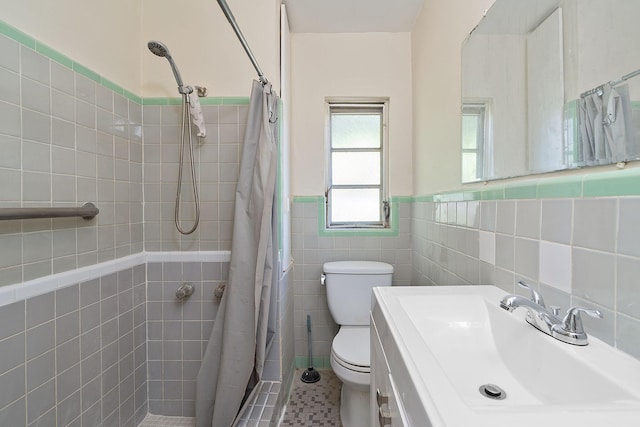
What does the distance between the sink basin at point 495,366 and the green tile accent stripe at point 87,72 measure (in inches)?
49.4

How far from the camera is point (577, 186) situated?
0.64 metres

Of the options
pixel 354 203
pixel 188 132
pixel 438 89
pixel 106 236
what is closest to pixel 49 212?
pixel 106 236

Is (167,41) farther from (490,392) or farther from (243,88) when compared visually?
(490,392)

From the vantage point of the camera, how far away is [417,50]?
1.81 m

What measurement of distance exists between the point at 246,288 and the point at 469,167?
3.74 ft

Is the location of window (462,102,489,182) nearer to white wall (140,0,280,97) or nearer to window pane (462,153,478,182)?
window pane (462,153,478,182)

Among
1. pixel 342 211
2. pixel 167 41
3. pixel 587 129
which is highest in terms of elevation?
pixel 167 41

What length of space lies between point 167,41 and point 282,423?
217cm

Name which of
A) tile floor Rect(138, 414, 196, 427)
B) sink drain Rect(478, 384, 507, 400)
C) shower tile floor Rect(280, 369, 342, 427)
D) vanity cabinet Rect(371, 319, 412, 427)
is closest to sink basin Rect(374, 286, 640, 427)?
sink drain Rect(478, 384, 507, 400)

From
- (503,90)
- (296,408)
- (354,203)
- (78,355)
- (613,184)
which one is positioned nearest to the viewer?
(613,184)

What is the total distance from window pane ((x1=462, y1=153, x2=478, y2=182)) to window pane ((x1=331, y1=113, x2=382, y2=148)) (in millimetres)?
959

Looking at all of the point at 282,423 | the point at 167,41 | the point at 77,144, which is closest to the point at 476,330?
the point at 282,423

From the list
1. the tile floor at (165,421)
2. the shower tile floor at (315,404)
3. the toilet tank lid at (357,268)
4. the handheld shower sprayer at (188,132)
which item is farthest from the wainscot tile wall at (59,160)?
the shower tile floor at (315,404)

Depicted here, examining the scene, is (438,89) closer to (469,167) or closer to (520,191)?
(469,167)
